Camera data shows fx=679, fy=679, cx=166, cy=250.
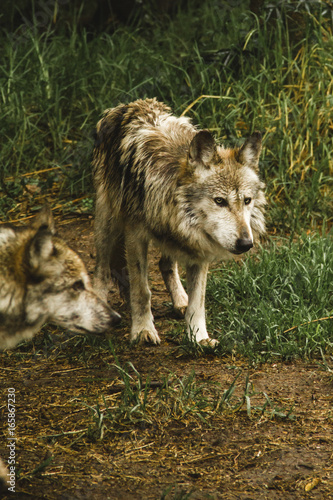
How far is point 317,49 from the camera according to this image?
6965mm

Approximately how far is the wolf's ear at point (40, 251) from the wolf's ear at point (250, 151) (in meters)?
1.77

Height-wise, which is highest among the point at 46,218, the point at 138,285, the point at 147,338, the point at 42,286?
the point at 46,218

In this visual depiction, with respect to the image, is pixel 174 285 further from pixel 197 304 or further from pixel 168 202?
pixel 168 202

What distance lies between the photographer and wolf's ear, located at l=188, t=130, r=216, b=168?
4.41m

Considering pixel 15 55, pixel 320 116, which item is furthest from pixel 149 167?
pixel 15 55

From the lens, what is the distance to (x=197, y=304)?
15.8 feet

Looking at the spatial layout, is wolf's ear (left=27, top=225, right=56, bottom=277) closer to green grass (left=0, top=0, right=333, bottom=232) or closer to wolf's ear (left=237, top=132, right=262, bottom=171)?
wolf's ear (left=237, top=132, right=262, bottom=171)

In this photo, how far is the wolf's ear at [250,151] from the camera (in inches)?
179

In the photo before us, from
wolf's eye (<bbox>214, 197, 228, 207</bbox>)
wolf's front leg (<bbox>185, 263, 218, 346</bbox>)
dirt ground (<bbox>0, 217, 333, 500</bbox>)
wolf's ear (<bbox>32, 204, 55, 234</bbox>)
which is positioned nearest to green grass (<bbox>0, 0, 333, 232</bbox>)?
wolf's front leg (<bbox>185, 263, 218, 346</bbox>)

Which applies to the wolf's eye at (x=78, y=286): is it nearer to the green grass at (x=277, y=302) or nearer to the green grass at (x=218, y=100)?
the green grass at (x=277, y=302)

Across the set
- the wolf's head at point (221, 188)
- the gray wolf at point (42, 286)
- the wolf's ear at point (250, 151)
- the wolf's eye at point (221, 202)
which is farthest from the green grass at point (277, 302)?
the gray wolf at point (42, 286)

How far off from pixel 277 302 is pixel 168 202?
3.80ft

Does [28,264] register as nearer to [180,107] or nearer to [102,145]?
[102,145]

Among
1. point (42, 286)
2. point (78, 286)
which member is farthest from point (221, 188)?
point (42, 286)
